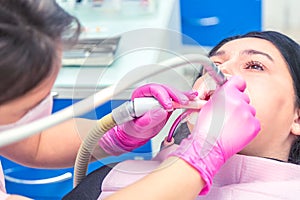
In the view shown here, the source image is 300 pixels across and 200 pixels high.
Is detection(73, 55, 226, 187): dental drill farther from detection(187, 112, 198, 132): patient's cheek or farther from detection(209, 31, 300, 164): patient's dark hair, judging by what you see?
detection(209, 31, 300, 164): patient's dark hair

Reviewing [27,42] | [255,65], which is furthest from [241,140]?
[27,42]

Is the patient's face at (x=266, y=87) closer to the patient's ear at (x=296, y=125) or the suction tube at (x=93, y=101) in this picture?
the patient's ear at (x=296, y=125)

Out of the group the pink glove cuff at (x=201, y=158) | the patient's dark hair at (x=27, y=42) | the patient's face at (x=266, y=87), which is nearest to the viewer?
the patient's dark hair at (x=27, y=42)

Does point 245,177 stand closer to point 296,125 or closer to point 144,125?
point 296,125

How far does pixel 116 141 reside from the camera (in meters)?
1.21

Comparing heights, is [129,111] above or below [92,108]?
below

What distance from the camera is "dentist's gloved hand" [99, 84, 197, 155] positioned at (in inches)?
41.6

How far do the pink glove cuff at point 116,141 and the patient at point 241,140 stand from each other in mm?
59

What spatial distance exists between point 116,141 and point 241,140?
31 cm

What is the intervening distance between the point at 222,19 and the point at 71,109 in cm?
173

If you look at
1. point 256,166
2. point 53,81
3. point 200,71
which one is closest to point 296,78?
point 256,166

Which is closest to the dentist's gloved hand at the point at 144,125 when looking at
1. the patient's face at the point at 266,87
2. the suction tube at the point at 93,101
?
the suction tube at the point at 93,101

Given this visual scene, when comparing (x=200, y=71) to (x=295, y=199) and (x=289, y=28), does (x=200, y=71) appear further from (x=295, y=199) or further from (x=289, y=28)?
(x=289, y=28)

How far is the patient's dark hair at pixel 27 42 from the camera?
0.66 metres
